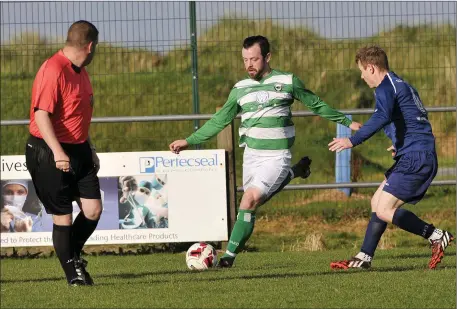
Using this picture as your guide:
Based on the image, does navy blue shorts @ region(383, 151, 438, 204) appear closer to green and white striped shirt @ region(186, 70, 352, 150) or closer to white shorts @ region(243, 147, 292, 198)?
green and white striped shirt @ region(186, 70, 352, 150)

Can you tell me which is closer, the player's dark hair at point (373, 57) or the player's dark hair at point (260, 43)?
the player's dark hair at point (373, 57)

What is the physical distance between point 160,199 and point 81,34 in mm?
3979

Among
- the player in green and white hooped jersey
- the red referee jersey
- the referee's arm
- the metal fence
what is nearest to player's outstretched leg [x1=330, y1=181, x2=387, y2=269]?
the player in green and white hooped jersey

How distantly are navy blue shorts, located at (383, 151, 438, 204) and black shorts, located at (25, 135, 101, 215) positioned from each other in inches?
96.0

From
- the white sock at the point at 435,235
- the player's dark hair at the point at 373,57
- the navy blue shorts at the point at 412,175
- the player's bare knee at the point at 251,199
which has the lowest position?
the white sock at the point at 435,235

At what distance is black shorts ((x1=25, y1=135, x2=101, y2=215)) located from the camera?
8.58m

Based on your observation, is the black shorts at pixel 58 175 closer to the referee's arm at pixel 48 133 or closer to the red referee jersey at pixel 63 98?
the red referee jersey at pixel 63 98

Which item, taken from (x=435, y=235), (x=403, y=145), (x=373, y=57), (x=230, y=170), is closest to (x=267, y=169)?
(x=403, y=145)

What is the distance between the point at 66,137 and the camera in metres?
8.59

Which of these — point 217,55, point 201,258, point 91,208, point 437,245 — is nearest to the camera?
point 91,208

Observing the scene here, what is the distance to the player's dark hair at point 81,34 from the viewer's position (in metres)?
8.57

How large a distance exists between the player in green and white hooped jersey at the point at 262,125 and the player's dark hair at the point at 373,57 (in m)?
0.62

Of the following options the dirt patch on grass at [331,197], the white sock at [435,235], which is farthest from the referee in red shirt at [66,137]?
the dirt patch on grass at [331,197]

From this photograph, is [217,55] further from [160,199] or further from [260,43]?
[260,43]
